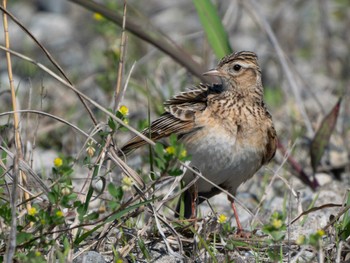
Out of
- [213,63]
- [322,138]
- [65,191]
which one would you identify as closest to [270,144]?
[322,138]

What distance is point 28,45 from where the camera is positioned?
986cm

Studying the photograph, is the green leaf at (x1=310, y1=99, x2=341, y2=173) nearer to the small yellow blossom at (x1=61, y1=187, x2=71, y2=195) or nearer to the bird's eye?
the bird's eye

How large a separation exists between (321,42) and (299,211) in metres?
5.84

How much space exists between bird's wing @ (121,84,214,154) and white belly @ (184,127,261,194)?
0.43 feet

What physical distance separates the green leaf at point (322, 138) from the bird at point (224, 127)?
915mm

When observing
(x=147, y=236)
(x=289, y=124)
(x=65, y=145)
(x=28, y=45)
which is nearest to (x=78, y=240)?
(x=147, y=236)

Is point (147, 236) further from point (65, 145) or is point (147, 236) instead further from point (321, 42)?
point (321, 42)

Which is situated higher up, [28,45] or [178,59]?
[28,45]

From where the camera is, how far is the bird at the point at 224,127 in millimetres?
5133

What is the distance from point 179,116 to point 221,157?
40cm

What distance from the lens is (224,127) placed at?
514 cm

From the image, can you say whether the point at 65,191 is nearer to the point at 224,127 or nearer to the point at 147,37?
the point at 224,127

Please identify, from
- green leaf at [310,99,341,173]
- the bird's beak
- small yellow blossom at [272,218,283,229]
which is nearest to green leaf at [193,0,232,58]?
the bird's beak

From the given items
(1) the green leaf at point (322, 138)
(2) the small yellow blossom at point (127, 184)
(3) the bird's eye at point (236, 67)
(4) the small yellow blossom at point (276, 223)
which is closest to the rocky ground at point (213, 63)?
(1) the green leaf at point (322, 138)
